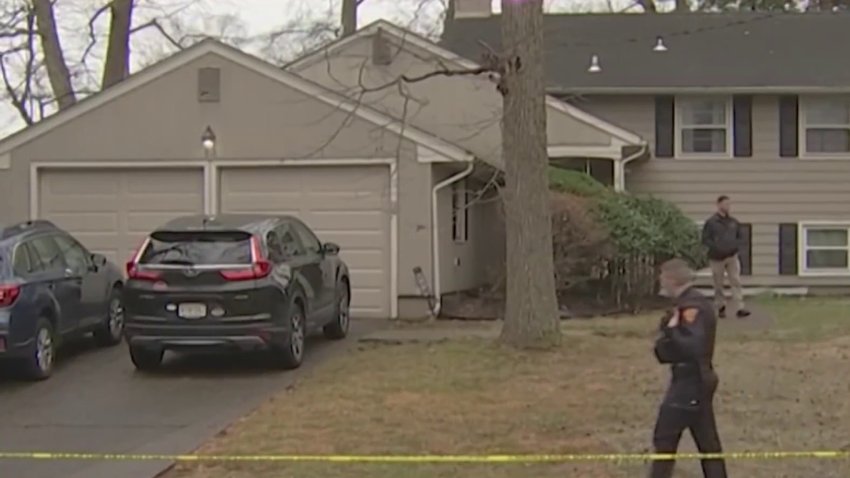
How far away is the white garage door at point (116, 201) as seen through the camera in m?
17.2

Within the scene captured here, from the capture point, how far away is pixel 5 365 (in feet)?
40.2

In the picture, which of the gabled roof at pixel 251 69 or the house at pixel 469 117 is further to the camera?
the house at pixel 469 117

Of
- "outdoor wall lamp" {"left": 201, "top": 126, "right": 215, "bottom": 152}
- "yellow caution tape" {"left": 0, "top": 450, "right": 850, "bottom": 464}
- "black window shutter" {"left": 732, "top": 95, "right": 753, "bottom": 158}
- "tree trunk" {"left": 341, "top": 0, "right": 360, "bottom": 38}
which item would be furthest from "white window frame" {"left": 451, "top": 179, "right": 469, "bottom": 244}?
"tree trunk" {"left": 341, "top": 0, "right": 360, "bottom": 38}

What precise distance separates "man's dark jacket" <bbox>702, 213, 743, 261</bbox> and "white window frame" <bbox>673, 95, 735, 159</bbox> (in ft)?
18.9

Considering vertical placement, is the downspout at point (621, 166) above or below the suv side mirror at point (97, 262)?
above

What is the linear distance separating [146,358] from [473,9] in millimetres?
15271

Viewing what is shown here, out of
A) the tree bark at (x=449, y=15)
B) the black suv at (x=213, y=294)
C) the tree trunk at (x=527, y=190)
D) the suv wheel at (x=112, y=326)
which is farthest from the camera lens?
the tree bark at (x=449, y=15)

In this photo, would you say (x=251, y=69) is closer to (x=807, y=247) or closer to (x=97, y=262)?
(x=97, y=262)

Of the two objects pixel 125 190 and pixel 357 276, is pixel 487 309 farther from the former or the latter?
pixel 125 190

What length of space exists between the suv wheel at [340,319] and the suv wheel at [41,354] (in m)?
3.64

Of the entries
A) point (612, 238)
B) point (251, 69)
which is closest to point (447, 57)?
point (251, 69)

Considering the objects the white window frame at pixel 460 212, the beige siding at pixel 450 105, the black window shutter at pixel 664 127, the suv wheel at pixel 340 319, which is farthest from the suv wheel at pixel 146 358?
the black window shutter at pixel 664 127

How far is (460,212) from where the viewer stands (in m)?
19.2

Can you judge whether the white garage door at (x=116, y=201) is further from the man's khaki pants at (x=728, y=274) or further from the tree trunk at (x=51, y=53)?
the tree trunk at (x=51, y=53)
